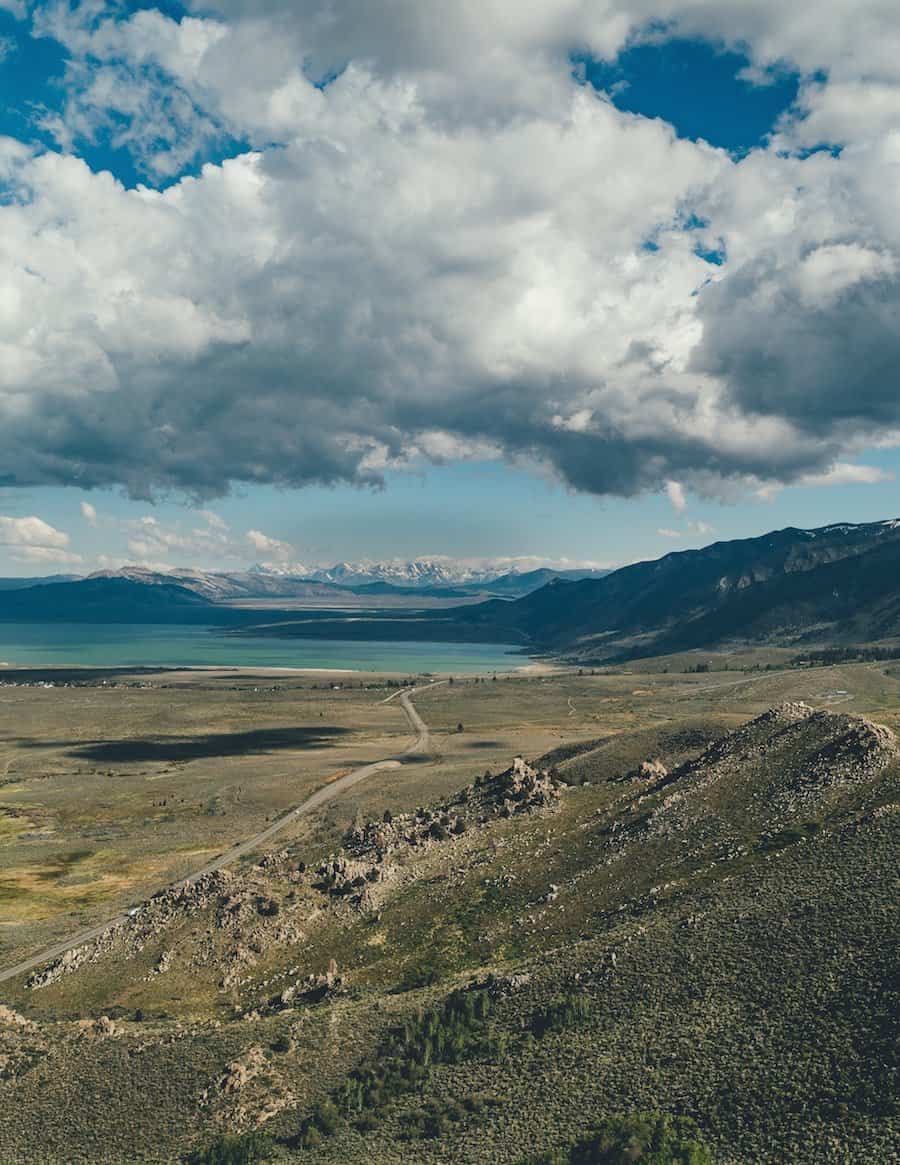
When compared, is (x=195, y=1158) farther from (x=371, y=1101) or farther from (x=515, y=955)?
(x=515, y=955)

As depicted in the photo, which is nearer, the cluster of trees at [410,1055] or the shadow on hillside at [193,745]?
the cluster of trees at [410,1055]

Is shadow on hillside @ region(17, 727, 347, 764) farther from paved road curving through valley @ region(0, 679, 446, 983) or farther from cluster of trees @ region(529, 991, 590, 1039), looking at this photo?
cluster of trees @ region(529, 991, 590, 1039)

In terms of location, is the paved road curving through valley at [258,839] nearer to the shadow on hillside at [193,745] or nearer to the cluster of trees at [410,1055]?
the shadow on hillside at [193,745]

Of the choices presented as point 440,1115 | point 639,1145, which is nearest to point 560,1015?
point 440,1115

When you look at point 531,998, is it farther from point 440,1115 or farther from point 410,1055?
point 440,1115

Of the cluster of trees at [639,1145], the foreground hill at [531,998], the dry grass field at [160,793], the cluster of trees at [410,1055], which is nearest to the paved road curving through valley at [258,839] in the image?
the dry grass field at [160,793]

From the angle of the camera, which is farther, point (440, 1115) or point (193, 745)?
point (193, 745)

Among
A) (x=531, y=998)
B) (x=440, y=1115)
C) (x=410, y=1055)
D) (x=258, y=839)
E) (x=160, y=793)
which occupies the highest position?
(x=531, y=998)

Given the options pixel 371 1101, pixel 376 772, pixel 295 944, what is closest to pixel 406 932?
pixel 295 944
